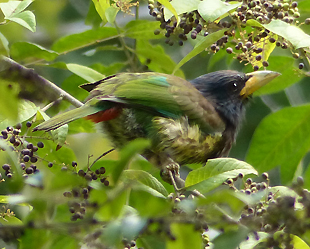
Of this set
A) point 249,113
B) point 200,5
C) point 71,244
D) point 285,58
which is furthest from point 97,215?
point 249,113

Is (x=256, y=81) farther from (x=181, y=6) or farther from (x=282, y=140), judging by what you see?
(x=181, y=6)

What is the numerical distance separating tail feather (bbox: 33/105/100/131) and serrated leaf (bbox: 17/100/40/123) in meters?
0.07

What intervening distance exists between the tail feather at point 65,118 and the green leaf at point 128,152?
4.21 feet

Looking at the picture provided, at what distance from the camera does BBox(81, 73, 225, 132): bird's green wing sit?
9.46 ft

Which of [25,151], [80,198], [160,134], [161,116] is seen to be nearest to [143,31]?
[161,116]

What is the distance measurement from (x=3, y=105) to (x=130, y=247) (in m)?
1.05

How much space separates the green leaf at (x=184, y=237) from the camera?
1.12 m

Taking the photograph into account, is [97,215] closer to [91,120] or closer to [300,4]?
[91,120]

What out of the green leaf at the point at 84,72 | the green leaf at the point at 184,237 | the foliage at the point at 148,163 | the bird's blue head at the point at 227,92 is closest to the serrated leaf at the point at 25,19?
the foliage at the point at 148,163

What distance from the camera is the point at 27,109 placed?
2.39 metres

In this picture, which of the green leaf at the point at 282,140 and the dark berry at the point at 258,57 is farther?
Result: the green leaf at the point at 282,140

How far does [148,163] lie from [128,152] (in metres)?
1.73

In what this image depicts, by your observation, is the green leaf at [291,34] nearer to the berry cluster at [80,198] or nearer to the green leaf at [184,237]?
the berry cluster at [80,198]

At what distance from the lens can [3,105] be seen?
95cm
